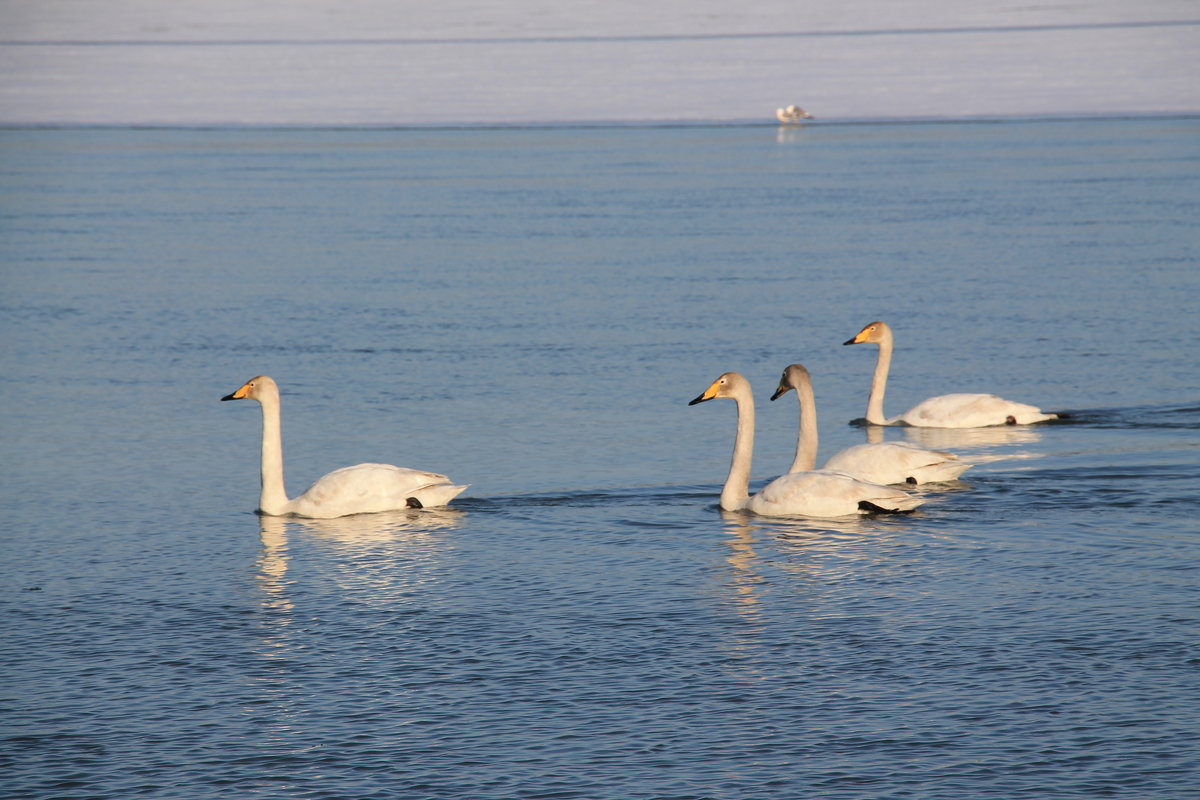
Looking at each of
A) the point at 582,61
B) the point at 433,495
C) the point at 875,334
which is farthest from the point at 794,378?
the point at 582,61

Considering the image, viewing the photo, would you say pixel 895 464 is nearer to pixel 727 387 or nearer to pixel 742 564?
pixel 727 387

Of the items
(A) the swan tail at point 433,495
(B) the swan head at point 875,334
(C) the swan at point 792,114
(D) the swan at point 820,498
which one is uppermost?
(C) the swan at point 792,114

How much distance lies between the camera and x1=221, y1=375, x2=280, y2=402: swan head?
12.4 metres

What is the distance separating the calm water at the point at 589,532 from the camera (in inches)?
289

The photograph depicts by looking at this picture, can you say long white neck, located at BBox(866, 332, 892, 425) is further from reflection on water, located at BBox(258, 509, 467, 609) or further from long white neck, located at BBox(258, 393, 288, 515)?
long white neck, located at BBox(258, 393, 288, 515)

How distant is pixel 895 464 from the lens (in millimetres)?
11953

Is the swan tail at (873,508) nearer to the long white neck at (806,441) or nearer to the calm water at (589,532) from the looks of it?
the calm water at (589,532)

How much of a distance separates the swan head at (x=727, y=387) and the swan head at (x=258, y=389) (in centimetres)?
307

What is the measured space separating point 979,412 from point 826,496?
313 centimetres

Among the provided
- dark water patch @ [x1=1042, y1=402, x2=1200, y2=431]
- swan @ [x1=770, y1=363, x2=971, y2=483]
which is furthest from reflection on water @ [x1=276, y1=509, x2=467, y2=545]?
dark water patch @ [x1=1042, y1=402, x2=1200, y2=431]

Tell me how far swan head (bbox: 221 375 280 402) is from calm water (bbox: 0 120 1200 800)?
27.2 inches

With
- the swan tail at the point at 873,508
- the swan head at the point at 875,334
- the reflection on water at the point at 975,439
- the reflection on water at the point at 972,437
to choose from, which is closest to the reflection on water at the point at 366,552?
the swan tail at the point at 873,508

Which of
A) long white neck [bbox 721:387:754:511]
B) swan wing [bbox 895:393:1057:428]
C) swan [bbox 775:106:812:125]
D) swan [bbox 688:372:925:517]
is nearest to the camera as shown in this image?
swan [bbox 688:372:925:517]

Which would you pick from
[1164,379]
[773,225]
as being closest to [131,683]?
[1164,379]
